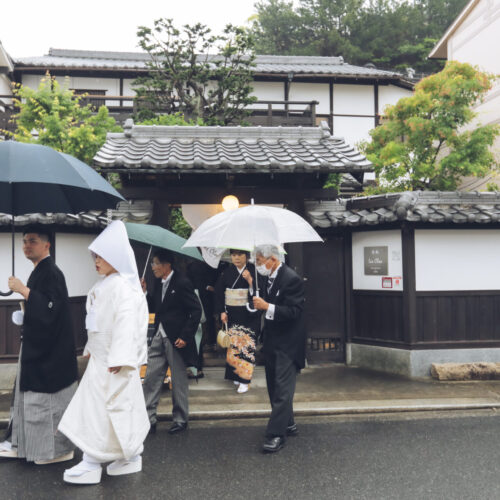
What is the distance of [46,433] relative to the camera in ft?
15.5

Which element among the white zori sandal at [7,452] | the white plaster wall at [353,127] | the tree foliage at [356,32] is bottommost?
the white zori sandal at [7,452]

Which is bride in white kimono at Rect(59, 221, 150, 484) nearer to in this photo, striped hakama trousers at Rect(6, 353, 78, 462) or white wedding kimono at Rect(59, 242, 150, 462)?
white wedding kimono at Rect(59, 242, 150, 462)

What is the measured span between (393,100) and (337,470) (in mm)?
18622

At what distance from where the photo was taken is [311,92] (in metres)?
20.1

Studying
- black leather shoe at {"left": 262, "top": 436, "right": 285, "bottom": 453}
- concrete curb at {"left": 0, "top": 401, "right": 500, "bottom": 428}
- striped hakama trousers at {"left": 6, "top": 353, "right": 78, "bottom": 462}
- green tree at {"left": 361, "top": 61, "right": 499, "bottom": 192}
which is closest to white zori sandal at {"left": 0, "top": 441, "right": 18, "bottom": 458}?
striped hakama trousers at {"left": 6, "top": 353, "right": 78, "bottom": 462}

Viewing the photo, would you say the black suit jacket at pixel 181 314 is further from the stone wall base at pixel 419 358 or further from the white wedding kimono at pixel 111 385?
the stone wall base at pixel 419 358

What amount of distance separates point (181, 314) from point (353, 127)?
638 inches

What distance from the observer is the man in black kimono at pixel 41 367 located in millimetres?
4703

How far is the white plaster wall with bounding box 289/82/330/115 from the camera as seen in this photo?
65.6ft

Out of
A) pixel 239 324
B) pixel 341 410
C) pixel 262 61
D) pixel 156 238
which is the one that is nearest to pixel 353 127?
pixel 262 61

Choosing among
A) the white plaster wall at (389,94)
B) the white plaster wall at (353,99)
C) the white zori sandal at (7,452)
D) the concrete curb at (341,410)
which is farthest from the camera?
the white plaster wall at (389,94)

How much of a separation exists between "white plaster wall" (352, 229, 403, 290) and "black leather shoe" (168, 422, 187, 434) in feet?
15.6

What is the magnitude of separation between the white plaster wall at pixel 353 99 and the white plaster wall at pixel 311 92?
1.21 ft

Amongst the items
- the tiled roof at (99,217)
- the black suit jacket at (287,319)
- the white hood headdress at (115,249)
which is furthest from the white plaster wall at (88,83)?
the white hood headdress at (115,249)
